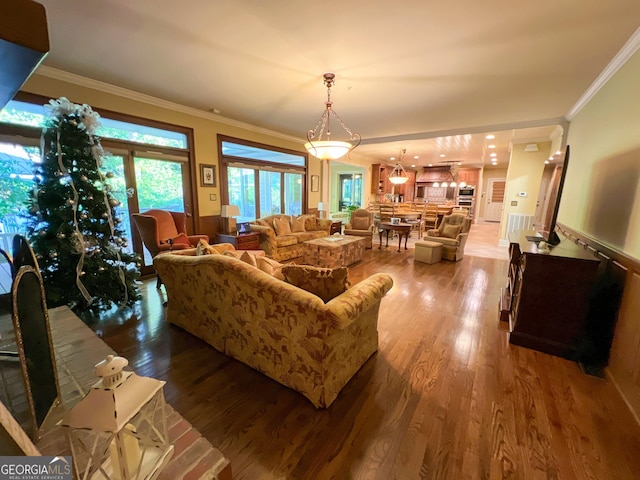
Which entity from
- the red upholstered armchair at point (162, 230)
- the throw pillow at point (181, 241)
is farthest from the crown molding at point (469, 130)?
the throw pillow at point (181, 241)

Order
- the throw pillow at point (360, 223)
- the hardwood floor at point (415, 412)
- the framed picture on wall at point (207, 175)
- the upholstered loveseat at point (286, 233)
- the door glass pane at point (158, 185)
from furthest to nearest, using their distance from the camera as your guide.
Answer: the throw pillow at point (360, 223) → the upholstered loveseat at point (286, 233) → the framed picture on wall at point (207, 175) → the door glass pane at point (158, 185) → the hardwood floor at point (415, 412)

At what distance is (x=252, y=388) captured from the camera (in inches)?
78.0

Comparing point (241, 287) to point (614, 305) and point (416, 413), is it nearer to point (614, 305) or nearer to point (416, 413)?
point (416, 413)

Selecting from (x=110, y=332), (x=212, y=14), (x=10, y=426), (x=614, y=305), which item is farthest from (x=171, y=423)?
(x=614, y=305)

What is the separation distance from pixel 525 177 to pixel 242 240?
6.78m

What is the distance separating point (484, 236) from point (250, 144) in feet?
25.7

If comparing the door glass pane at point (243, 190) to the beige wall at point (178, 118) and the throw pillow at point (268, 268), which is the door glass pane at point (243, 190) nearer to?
the beige wall at point (178, 118)

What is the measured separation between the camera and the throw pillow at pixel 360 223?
6.89m

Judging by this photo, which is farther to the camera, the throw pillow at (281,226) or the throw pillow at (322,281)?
the throw pillow at (281,226)

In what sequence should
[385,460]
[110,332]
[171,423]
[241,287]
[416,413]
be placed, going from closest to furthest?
1. [171,423]
2. [385,460]
3. [416,413]
4. [241,287]
5. [110,332]

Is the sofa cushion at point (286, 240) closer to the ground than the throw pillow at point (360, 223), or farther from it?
closer to the ground

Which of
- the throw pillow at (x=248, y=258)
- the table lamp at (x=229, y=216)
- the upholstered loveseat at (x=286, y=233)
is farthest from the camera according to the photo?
the upholstered loveseat at (x=286, y=233)

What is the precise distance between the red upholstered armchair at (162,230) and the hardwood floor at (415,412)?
1365 mm

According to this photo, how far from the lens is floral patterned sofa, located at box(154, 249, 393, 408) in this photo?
67.2 inches
